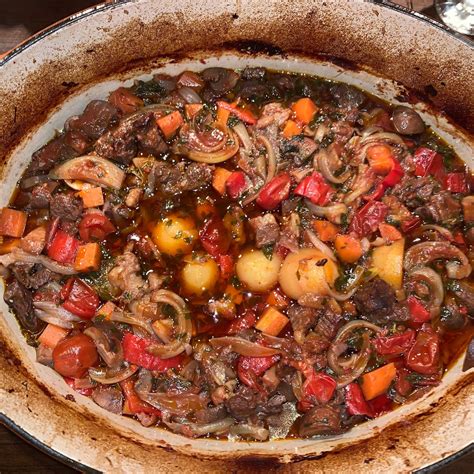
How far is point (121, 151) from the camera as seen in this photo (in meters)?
4.28

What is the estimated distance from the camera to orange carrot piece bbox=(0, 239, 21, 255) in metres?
4.34

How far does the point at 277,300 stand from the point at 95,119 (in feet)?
6.18

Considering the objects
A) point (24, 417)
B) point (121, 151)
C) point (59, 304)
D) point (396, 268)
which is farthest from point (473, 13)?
point (24, 417)

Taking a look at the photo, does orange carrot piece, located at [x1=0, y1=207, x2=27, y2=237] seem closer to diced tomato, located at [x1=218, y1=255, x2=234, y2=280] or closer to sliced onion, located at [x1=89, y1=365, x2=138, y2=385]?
sliced onion, located at [x1=89, y1=365, x2=138, y2=385]

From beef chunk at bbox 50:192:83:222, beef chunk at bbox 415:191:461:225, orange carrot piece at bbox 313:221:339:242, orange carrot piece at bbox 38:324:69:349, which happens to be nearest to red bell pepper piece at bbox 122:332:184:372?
orange carrot piece at bbox 38:324:69:349

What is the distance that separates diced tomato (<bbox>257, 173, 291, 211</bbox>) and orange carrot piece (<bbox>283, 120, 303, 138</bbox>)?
33 cm

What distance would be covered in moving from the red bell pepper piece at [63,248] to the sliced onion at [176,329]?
0.69m

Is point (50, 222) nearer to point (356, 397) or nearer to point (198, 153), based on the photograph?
point (198, 153)

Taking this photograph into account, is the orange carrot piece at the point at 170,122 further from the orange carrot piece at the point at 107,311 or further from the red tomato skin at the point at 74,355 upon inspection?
the red tomato skin at the point at 74,355

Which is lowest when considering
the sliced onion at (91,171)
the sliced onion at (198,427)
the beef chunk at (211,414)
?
the sliced onion at (198,427)

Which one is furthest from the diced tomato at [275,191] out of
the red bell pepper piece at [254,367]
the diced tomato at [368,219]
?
the red bell pepper piece at [254,367]

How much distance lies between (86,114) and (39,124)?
36 cm

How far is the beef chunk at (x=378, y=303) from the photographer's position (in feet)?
13.3

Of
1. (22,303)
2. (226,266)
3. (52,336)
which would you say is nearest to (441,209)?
(226,266)
